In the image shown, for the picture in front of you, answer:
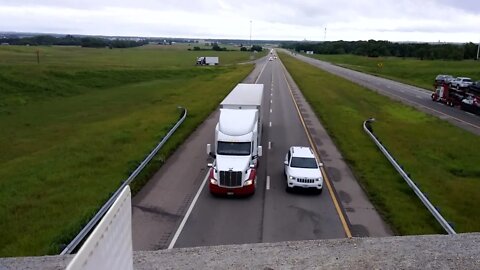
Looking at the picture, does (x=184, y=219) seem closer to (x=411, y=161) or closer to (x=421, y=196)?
(x=421, y=196)

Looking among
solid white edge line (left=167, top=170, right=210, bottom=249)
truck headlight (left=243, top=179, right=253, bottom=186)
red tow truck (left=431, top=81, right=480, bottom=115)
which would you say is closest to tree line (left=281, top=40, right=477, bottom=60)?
red tow truck (left=431, top=81, right=480, bottom=115)

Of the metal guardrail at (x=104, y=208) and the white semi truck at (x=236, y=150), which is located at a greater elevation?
the white semi truck at (x=236, y=150)

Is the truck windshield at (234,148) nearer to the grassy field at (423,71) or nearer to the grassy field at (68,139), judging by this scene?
the grassy field at (68,139)

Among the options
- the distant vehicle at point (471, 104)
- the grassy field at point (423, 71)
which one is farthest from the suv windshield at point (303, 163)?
the grassy field at point (423, 71)

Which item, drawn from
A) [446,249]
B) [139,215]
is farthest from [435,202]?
[139,215]

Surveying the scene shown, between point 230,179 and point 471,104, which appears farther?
point 471,104

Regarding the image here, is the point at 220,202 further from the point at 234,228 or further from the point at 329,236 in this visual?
the point at 329,236

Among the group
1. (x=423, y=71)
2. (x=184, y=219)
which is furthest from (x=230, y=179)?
(x=423, y=71)
